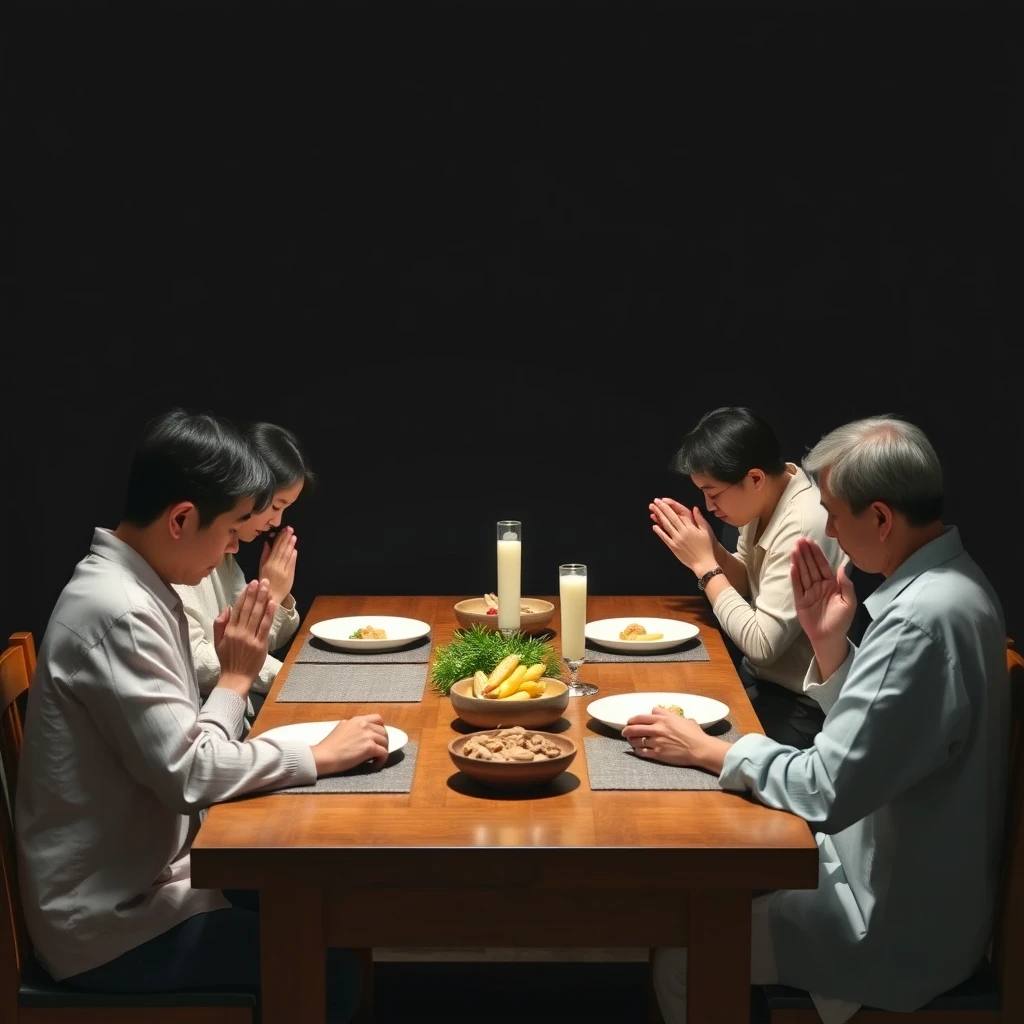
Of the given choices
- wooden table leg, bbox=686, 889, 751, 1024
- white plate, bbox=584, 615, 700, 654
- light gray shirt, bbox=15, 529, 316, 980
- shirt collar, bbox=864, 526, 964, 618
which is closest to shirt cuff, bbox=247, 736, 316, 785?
light gray shirt, bbox=15, 529, 316, 980

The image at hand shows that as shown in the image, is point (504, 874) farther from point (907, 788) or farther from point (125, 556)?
point (125, 556)

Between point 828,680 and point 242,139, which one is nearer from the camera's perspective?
point 828,680

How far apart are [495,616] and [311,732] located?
33.1 inches

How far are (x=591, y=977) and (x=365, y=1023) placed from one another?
515 millimetres

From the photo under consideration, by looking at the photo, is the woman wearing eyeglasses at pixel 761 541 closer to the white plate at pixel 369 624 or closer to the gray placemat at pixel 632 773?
the white plate at pixel 369 624

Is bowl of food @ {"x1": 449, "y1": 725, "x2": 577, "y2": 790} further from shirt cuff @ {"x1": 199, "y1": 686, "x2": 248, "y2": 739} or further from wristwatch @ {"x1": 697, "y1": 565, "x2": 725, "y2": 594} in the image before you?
wristwatch @ {"x1": 697, "y1": 565, "x2": 725, "y2": 594}

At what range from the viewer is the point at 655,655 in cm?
284

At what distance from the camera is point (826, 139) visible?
3732 mm

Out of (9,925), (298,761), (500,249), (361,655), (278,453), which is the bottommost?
(9,925)

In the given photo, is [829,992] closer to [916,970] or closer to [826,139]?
[916,970]

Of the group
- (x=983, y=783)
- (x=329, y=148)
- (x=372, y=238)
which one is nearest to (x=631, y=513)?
(x=372, y=238)

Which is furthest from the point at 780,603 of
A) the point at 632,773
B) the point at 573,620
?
the point at 632,773

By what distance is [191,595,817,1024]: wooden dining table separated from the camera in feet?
5.77

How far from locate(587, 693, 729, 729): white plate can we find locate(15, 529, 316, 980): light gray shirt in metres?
0.52
